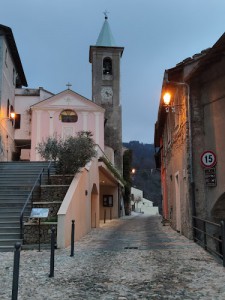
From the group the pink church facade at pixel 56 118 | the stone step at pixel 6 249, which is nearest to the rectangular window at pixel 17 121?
the pink church facade at pixel 56 118

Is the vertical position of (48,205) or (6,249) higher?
(48,205)

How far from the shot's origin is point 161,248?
10.3 meters

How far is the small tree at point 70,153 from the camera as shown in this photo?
51.6ft

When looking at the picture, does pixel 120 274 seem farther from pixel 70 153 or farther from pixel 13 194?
pixel 70 153

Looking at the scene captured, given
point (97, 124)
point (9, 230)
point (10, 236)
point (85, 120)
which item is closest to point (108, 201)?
point (97, 124)

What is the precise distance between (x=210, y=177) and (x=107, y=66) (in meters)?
33.9

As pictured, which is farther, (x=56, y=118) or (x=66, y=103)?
(x=66, y=103)

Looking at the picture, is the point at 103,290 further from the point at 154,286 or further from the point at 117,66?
the point at 117,66

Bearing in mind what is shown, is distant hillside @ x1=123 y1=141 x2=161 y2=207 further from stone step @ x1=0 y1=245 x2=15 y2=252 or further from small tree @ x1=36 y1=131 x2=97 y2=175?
stone step @ x1=0 y1=245 x2=15 y2=252

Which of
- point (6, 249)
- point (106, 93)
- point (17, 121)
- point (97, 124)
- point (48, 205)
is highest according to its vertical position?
point (106, 93)

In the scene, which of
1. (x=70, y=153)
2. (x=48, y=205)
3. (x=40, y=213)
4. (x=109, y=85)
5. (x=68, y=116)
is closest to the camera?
(x=40, y=213)

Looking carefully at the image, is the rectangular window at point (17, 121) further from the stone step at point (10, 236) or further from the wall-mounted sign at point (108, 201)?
the stone step at point (10, 236)

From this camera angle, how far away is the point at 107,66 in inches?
1697

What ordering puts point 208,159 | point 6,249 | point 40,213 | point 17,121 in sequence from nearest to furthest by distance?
point 40,213 → point 6,249 → point 208,159 → point 17,121
